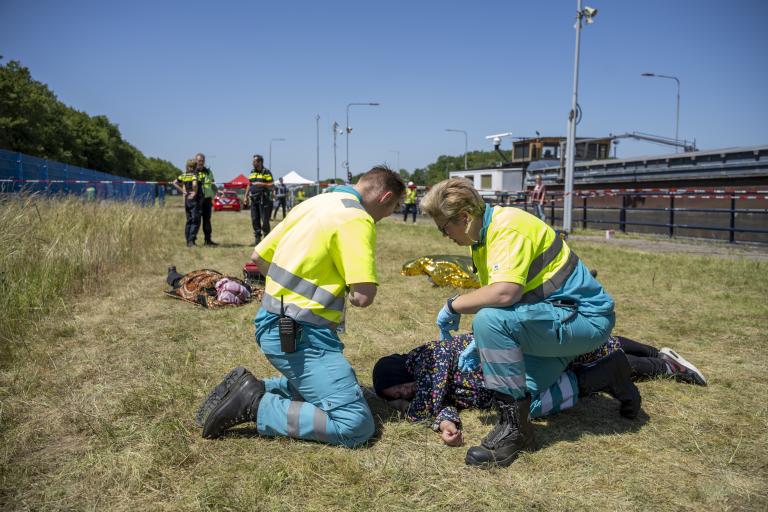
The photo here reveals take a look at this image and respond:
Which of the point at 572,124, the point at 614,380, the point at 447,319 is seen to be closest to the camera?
the point at 447,319

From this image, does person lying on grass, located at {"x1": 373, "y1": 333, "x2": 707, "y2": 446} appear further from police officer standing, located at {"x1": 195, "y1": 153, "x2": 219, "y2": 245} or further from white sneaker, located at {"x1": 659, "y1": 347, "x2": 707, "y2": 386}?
police officer standing, located at {"x1": 195, "y1": 153, "x2": 219, "y2": 245}

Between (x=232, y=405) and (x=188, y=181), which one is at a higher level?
(x=188, y=181)

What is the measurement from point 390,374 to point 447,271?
3843 millimetres

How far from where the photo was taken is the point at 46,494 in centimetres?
212

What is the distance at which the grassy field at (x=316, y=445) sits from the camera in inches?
85.2

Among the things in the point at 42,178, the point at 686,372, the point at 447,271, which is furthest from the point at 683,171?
the point at 42,178

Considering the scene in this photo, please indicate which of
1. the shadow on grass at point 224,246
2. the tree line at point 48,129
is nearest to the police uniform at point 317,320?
the shadow on grass at point 224,246

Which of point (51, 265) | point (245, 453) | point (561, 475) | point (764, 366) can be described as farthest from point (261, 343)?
point (51, 265)

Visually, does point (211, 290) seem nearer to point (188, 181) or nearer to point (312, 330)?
point (312, 330)

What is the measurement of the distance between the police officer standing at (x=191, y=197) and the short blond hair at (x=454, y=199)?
29.2ft

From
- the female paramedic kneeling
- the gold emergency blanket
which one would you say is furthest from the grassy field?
the gold emergency blanket

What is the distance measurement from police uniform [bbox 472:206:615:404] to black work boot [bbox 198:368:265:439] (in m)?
1.15

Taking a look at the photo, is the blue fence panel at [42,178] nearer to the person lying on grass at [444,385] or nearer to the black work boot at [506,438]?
the person lying on grass at [444,385]

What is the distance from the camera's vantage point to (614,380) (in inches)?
115
